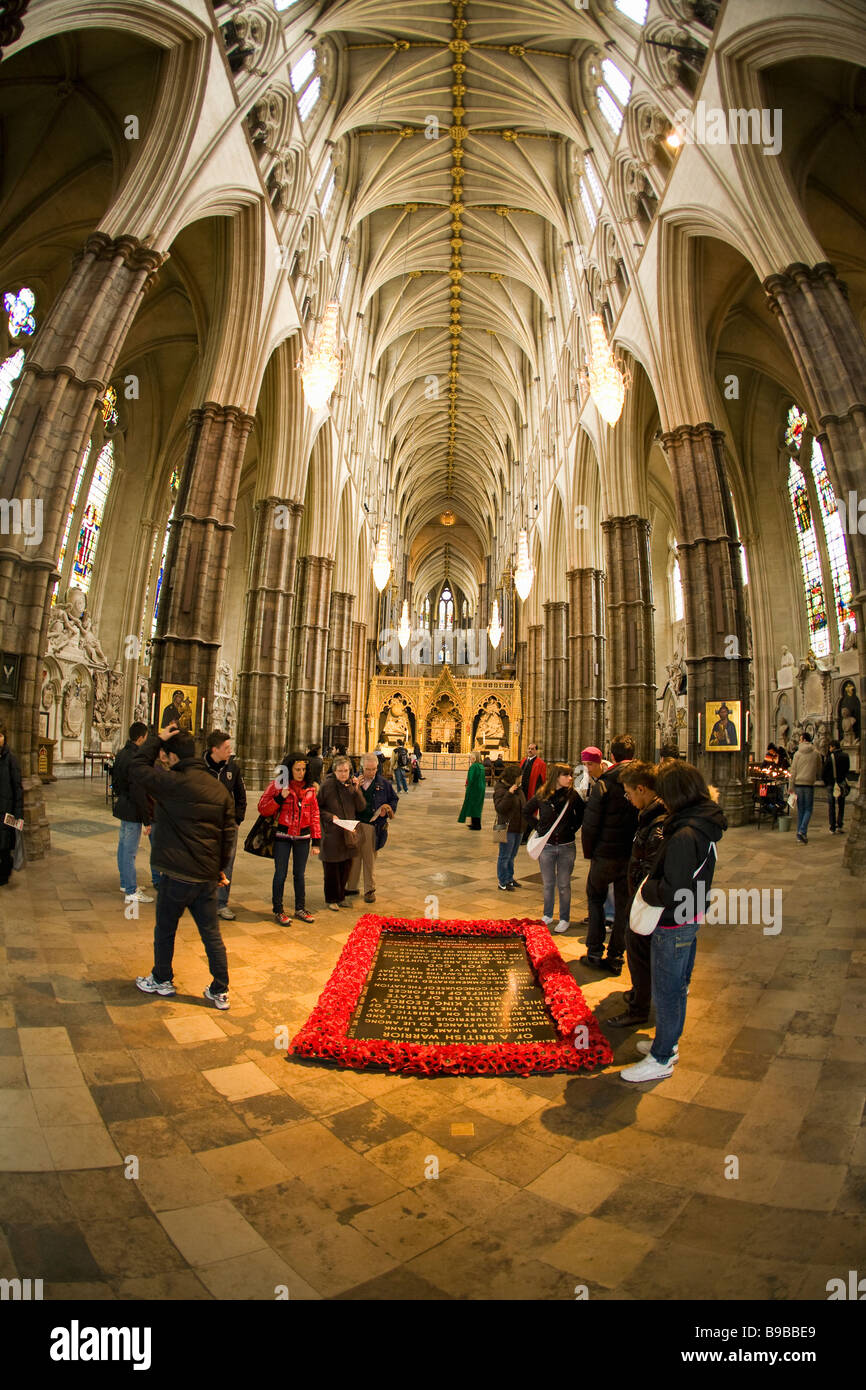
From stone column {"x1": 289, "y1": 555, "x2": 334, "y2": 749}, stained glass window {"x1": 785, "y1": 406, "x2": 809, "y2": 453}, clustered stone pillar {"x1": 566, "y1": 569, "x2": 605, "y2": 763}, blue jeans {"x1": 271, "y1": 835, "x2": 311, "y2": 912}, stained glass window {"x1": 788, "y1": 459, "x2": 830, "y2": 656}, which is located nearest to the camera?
blue jeans {"x1": 271, "y1": 835, "x2": 311, "y2": 912}

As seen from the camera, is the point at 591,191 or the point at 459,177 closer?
the point at 591,191

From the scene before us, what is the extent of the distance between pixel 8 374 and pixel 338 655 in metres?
14.8

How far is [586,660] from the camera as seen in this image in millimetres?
22203

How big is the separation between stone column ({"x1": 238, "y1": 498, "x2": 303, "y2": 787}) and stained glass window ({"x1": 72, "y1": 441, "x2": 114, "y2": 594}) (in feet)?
25.5

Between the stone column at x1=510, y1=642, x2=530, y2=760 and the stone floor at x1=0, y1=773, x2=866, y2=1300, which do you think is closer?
the stone floor at x1=0, y1=773, x2=866, y2=1300

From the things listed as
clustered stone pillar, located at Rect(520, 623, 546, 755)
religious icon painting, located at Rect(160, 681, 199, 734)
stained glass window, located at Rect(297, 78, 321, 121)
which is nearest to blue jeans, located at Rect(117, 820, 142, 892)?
religious icon painting, located at Rect(160, 681, 199, 734)

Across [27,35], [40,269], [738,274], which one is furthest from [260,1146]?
[40,269]

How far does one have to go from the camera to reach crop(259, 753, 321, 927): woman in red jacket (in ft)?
18.5

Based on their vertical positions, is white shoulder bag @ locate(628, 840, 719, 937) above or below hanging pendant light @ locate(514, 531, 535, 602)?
below

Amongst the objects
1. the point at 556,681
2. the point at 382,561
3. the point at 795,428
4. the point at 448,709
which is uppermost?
the point at 795,428

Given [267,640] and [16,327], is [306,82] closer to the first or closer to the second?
[16,327]

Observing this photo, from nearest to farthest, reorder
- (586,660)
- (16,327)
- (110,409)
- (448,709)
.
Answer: (16,327) → (110,409) → (586,660) → (448,709)

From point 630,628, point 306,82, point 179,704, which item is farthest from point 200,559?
point 306,82

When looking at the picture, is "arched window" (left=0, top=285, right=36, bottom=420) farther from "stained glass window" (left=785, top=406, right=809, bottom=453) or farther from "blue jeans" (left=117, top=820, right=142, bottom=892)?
"stained glass window" (left=785, top=406, right=809, bottom=453)
